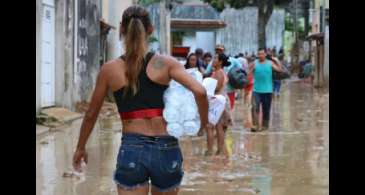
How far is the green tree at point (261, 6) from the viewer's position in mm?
46906

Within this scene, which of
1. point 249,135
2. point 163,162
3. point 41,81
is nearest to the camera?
point 163,162

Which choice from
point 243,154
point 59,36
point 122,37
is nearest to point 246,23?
point 59,36

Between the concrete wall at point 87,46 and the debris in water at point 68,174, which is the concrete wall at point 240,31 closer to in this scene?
the concrete wall at point 87,46

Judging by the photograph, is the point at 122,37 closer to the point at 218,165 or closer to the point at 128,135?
the point at 128,135

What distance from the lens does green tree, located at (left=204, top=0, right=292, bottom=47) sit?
46.9 meters

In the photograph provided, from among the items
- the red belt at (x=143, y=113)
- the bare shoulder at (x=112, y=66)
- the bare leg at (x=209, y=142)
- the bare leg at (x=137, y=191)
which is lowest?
the bare leg at (x=209, y=142)

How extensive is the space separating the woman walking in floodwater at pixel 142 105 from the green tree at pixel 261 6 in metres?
41.5

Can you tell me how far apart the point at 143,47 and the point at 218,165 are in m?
5.65

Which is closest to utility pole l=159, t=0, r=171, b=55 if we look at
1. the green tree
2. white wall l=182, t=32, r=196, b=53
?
the green tree

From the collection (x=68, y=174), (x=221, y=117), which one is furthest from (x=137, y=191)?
(x=221, y=117)

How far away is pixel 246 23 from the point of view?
58.5 meters

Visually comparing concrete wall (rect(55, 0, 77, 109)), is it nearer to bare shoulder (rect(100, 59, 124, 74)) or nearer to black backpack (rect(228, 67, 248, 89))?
black backpack (rect(228, 67, 248, 89))

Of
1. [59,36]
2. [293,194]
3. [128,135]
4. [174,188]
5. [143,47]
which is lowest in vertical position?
[293,194]

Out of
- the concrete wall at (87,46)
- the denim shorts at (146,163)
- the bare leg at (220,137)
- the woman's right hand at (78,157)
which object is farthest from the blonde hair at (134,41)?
the concrete wall at (87,46)
